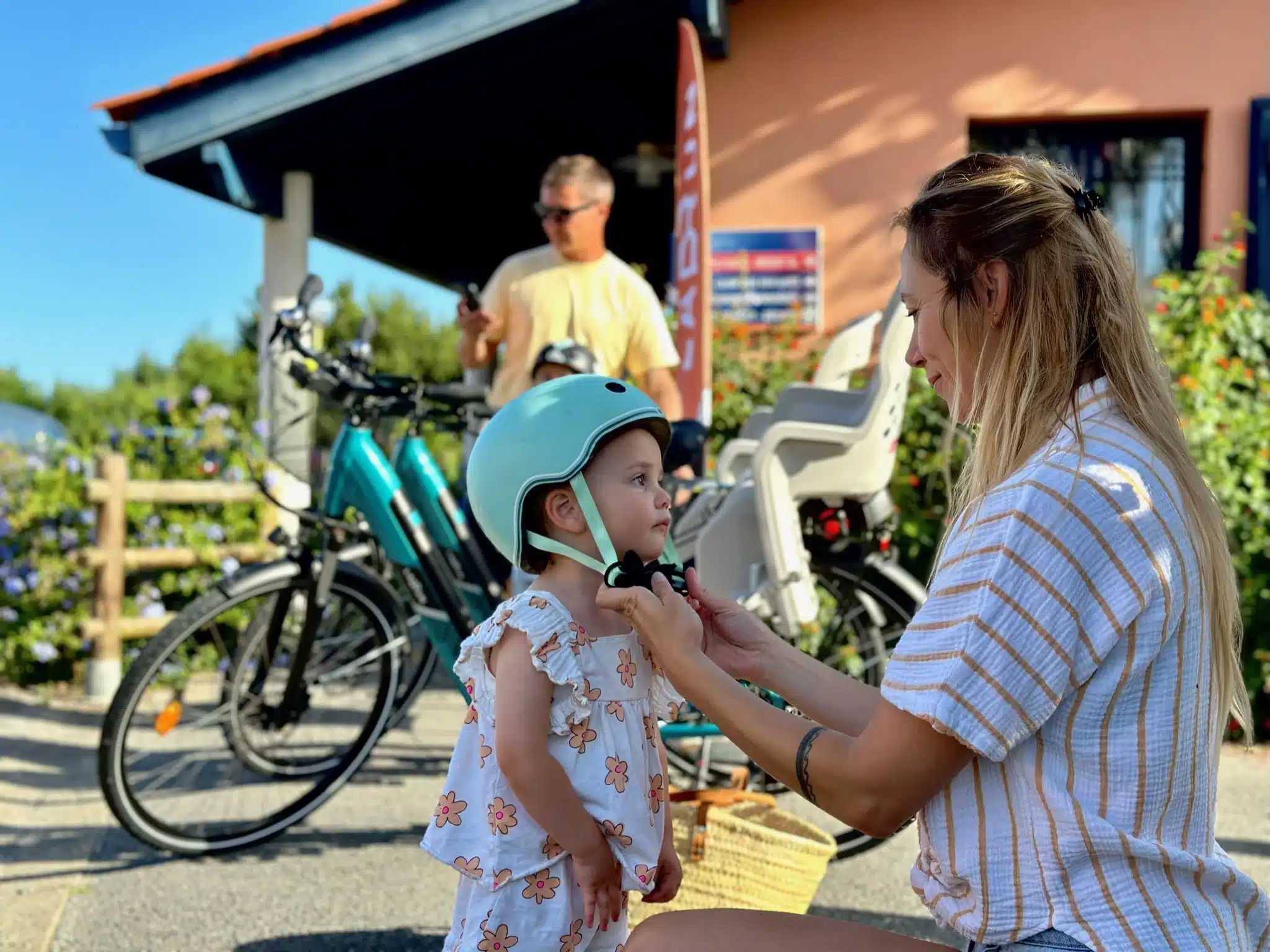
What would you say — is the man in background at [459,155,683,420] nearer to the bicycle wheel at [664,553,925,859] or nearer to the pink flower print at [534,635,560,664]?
the bicycle wheel at [664,553,925,859]

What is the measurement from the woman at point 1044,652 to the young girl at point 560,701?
25 centimetres

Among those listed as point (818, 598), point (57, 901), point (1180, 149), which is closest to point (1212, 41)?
point (1180, 149)

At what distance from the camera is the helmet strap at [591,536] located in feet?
6.16

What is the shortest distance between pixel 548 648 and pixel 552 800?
0.22 metres

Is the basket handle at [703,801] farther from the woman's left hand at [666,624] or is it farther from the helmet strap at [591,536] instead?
the woman's left hand at [666,624]

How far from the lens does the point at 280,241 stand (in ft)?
25.9

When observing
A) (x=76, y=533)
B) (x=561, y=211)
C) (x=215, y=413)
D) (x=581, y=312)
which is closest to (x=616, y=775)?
(x=581, y=312)

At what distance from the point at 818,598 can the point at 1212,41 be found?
4.63m

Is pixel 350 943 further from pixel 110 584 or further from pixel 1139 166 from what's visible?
pixel 1139 166

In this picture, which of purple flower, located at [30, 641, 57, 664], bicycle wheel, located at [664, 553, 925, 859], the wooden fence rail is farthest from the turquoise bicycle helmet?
purple flower, located at [30, 641, 57, 664]

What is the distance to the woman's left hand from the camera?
5.48 ft

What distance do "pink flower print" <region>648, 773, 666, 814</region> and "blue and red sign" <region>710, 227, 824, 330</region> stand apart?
17.0 feet

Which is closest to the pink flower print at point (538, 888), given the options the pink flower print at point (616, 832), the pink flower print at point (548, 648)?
the pink flower print at point (616, 832)

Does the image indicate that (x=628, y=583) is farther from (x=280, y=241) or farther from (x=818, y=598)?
(x=280, y=241)
